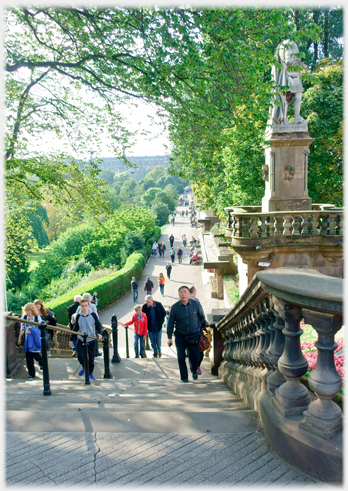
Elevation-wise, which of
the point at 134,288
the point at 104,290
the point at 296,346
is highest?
the point at 296,346

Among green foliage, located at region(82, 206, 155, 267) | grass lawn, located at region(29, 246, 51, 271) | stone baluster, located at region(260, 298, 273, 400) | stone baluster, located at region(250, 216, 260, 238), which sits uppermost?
stone baluster, located at region(250, 216, 260, 238)

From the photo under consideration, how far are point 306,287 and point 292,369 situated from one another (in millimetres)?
669

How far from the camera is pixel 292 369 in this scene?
2.56 metres

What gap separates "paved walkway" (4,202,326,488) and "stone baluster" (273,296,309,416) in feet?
1.16

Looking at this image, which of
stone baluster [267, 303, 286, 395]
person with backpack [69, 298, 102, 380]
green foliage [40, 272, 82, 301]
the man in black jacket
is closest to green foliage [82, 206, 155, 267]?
green foliage [40, 272, 82, 301]


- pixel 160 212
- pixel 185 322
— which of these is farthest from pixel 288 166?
pixel 160 212

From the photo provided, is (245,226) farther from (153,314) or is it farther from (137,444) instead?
(137,444)

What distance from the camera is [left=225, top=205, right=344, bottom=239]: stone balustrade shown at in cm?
1215

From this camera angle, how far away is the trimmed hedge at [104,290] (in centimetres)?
1944

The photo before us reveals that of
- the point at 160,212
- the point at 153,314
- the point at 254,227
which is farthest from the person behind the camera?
the point at 160,212

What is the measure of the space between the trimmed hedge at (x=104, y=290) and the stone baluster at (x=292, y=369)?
17529 mm

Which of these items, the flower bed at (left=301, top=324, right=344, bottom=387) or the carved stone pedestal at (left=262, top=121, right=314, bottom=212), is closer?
the flower bed at (left=301, top=324, right=344, bottom=387)

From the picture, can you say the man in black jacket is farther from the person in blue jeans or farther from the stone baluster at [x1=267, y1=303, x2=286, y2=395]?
the person in blue jeans

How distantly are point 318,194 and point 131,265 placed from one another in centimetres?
1474
